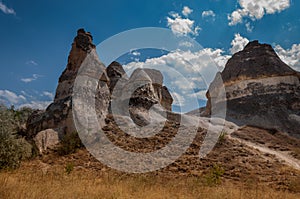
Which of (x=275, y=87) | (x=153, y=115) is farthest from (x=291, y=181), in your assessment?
(x=275, y=87)

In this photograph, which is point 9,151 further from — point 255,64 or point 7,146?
point 255,64

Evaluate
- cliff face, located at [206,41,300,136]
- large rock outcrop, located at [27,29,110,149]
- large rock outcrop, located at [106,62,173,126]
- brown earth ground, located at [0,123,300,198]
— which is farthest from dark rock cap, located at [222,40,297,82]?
large rock outcrop, located at [27,29,110,149]

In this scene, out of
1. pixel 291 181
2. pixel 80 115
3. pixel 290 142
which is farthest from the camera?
pixel 290 142

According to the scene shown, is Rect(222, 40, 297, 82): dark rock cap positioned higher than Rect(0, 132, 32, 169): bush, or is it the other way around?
Rect(222, 40, 297, 82): dark rock cap

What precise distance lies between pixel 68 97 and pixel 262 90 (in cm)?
1467

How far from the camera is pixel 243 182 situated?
8.22 metres

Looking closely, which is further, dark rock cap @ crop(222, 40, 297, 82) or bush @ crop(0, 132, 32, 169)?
dark rock cap @ crop(222, 40, 297, 82)

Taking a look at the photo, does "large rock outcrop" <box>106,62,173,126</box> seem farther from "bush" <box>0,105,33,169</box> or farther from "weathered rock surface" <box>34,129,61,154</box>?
"bush" <box>0,105,33,169</box>

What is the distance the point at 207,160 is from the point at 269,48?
54.2 ft

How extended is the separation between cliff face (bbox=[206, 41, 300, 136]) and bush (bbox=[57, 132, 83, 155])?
11.4m

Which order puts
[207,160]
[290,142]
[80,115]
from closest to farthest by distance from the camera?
1. [207,160]
2. [80,115]
3. [290,142]

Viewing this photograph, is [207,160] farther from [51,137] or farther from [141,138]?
[51,137]

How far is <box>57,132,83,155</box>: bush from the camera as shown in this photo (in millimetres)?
10999

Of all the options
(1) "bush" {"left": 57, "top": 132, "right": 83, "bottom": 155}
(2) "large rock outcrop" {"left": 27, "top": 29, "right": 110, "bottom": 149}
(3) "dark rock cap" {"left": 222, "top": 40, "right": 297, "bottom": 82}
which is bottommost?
(1) "bush" {"left": 57, "top": 132, "right": 83, "bottom": 155}
